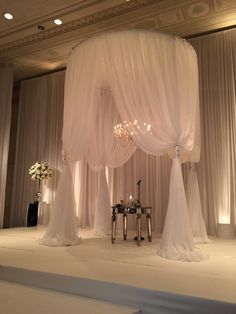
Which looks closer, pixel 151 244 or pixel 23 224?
pixel 151 244

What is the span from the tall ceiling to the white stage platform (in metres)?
3.99

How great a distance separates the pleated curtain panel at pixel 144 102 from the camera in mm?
3705

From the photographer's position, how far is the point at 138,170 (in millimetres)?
6285

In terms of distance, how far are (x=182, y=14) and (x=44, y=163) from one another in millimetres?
4485

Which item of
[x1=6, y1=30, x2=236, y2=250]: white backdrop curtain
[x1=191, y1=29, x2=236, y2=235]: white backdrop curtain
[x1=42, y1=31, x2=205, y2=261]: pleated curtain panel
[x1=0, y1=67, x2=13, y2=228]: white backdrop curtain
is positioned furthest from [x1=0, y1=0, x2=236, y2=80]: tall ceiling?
[x1=42, y1=31, x2=205, y2=261]: pleated curtain panel

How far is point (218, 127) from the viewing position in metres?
5.64

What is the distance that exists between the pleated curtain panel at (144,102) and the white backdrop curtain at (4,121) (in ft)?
9.51

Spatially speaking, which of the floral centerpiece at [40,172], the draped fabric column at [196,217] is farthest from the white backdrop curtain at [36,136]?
the draped fabric column at [196,217]

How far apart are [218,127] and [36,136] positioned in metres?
4.69

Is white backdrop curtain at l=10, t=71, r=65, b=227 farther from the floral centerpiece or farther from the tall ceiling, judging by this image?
the tall ceiling

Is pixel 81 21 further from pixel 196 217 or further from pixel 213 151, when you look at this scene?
pixel 196 217

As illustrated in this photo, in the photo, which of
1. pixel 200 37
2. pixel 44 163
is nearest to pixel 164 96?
pixel 200 37

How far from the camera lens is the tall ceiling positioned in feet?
17.0

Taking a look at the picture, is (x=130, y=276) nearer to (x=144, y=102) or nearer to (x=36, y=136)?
(x=144, y=102)
